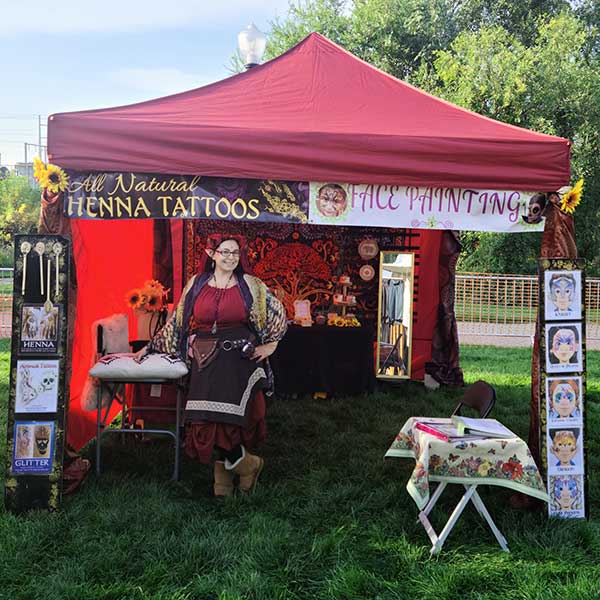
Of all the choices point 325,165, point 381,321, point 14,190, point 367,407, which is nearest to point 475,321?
point 381,321

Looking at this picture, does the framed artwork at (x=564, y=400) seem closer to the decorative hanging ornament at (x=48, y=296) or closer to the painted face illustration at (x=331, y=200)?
the painted face illustration at (x=331, y=200)

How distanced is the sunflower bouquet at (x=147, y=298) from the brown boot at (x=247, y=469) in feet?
5.43

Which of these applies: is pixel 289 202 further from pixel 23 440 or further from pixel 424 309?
pixel 424 309

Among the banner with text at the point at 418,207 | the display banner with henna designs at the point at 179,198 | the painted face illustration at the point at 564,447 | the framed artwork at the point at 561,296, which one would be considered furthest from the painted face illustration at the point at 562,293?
the display banner with henna designs at the point at 179,198

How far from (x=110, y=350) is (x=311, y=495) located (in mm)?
1750

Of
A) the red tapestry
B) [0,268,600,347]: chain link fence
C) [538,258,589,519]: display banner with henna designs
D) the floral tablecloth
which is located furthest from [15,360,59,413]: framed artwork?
[0,268,600,347]: chain link fence

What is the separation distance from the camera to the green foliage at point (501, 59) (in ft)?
51.4

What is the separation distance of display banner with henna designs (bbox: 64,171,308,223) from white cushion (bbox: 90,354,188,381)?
909 millimetres

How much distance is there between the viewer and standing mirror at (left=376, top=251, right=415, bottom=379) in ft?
22.9

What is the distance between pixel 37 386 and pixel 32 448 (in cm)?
34

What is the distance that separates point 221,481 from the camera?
375cm

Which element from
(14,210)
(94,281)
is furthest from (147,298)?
(14,210)

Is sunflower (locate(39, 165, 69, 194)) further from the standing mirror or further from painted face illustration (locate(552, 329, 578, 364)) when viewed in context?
the standing mirror

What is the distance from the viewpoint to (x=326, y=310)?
688cm
